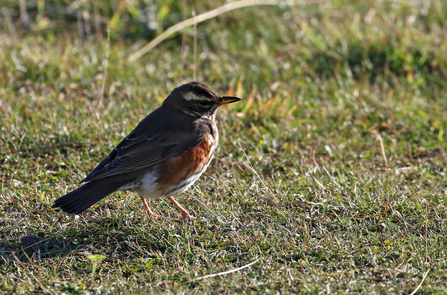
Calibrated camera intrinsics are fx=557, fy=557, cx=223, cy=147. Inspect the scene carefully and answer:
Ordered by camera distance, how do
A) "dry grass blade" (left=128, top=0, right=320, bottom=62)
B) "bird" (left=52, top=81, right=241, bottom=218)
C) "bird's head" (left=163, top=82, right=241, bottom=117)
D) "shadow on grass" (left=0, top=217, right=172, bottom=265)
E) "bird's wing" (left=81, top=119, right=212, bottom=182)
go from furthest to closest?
"dry grass blade" (left=128, top=0, right=320, bottom=62), "bird's head" (left=163, top=82, right=241, bottom=117), "bird's wing" (left=81, top=119, right=212, bottom=182), "bird" (left=52, top=81, right=241, bottom=218), "shadow on grass" (left=0, top=217, right=172, bottom=265)

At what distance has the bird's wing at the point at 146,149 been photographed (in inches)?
199

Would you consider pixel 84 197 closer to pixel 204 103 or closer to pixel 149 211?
pixel 149 211

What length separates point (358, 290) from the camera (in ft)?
13.3

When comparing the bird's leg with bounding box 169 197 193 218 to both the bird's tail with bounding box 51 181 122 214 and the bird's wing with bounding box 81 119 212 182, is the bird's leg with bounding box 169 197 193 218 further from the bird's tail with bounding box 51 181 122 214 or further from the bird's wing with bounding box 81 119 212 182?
the bird's tail with bounding box 51 181 122 214

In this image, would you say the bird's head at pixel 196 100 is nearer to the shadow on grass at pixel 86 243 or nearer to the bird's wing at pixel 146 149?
the bird's wing at pixel 146 149

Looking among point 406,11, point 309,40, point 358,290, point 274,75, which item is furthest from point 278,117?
point 406,11

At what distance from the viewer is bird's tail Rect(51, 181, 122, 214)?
15.2ft

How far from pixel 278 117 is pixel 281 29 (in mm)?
3050

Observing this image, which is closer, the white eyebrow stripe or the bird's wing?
the bird's wing

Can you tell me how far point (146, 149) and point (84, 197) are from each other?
0.81 m

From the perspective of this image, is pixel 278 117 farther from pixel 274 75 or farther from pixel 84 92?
pixel 84 92

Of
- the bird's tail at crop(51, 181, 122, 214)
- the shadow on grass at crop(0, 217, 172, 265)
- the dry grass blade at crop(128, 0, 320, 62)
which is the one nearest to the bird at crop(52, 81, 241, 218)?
the bird's tail at crop(51, 181, 122, 214)

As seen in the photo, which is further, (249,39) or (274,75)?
(249,39)

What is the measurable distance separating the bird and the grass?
32 centimetres
